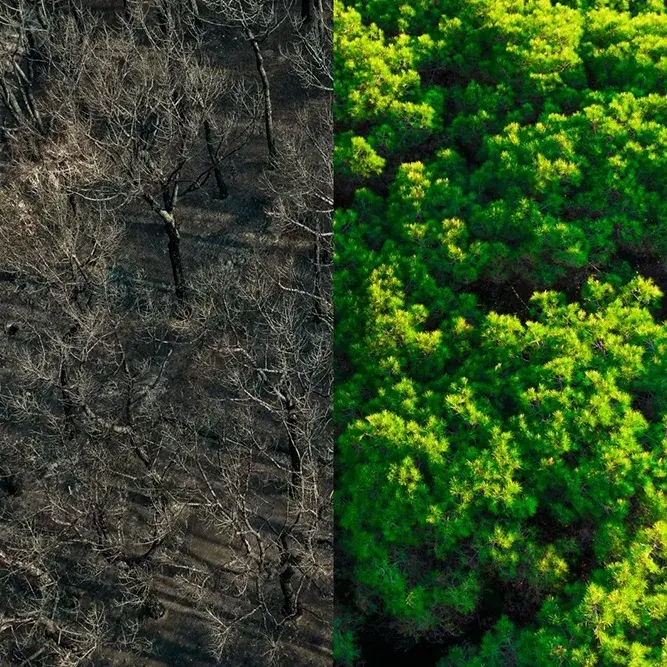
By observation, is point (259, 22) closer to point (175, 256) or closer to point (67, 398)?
point (175, 256)

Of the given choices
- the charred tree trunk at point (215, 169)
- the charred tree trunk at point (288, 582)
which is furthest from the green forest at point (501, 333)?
the charred tree trunk at point (215, 169)

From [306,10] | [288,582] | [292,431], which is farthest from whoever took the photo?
[306,10]

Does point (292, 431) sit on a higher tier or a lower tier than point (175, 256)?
lower

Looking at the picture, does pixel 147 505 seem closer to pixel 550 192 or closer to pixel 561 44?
pixel 550 192

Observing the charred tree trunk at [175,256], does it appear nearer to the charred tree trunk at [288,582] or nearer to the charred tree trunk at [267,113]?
the charred tree trunk at [267,113]

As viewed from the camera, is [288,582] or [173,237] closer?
[288,582]

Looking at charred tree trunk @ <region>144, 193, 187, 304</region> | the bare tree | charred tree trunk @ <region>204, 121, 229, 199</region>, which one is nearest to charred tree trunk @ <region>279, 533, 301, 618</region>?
the bare tree

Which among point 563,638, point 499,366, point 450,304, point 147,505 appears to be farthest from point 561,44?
point 147,505

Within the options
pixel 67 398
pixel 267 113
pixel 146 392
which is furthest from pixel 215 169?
pixel 67 398

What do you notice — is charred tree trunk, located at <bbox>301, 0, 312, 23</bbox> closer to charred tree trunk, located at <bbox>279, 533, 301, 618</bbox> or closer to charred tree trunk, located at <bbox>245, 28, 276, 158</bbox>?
charred tree trunk, located at <bbox>245, 28, 276, 158</bbox>
